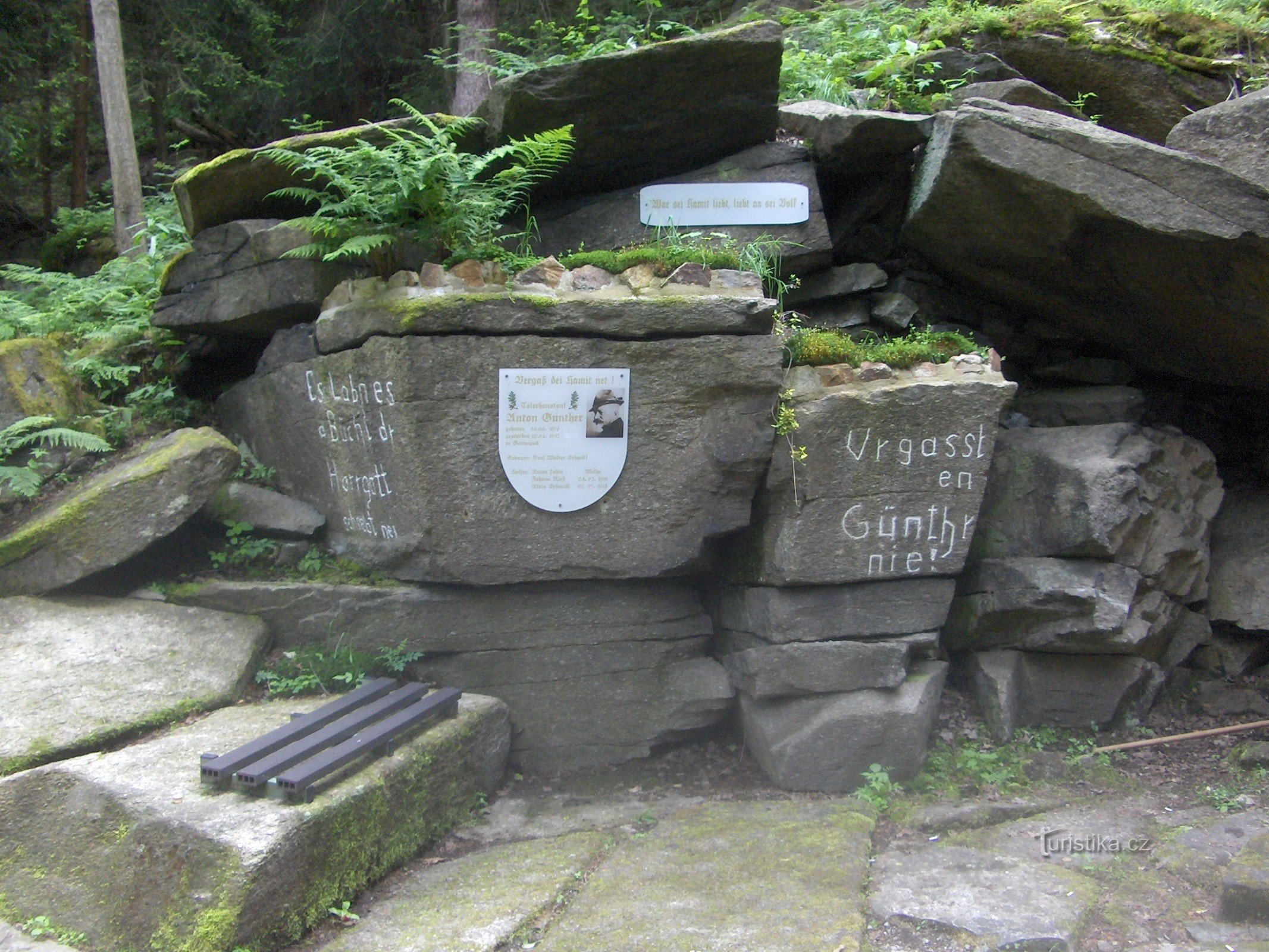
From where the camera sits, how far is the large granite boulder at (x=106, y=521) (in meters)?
4.87

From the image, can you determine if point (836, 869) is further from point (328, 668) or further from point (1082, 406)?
point (1082, 406)

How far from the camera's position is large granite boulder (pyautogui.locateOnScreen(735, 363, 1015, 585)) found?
480 centimetres

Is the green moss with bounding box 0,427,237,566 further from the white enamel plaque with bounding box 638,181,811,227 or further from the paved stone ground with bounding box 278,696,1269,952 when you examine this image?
the white enamel plaque with bounding box 638,181,811,227

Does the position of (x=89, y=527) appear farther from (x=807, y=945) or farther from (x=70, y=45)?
(x=70, y=45)

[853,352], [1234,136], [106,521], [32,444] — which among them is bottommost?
[106,521]

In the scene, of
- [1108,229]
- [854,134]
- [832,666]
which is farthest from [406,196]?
[1108,229]

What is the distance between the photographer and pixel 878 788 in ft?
16.2

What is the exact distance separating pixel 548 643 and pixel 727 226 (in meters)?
2.77

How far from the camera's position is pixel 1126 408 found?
19.6ft

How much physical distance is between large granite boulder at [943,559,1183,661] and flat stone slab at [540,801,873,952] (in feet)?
4.63

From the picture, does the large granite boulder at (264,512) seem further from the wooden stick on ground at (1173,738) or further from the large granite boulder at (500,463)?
the wooden stick on ground at (1173,738)

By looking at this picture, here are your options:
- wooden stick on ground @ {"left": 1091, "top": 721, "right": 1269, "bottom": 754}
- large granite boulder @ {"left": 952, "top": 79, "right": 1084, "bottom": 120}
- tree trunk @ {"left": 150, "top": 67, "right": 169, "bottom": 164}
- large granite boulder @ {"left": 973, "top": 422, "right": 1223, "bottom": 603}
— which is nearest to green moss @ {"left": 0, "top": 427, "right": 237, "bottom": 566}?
large granite boulder @ {"left": 973, "top": 422, "right": 1223, "bottom": 603}

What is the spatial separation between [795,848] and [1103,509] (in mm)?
2504

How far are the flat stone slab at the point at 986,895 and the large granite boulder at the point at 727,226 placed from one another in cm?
354
